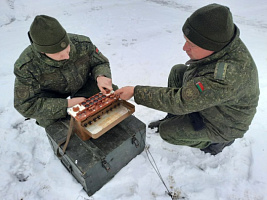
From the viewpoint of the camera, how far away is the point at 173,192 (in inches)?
90.6

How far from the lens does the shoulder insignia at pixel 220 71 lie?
65.1 inches

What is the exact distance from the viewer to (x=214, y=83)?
1683 mm

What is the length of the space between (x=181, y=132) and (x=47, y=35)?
1836 mm

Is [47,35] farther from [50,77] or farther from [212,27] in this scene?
[212,27]

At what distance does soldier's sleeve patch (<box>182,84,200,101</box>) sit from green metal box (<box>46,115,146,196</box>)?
28.1 inches

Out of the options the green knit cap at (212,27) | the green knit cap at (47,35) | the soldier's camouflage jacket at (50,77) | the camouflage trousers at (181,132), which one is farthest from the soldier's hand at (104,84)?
the green knit cap at (212,27)

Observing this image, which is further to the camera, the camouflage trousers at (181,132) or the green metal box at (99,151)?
the camouflage trousers at (181,132)

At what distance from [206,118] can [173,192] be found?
0.96m

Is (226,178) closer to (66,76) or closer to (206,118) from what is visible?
(206,118)

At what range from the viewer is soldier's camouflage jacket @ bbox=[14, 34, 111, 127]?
2074mm

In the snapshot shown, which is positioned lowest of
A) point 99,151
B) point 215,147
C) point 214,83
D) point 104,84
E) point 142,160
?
point 142,160

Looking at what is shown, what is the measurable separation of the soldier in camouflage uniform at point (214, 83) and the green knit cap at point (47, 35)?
2.56ft

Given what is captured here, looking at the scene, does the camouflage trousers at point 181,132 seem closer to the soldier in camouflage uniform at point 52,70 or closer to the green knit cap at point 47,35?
the soldier in camouflage uniform at point 52,70

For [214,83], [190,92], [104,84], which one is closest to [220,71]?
[214,83]
